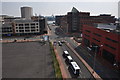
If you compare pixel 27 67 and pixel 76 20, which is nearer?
pixel 27 67

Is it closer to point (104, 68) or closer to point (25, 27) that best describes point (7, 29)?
point (25, 27)

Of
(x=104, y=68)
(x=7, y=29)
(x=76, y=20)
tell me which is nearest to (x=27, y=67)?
(x=104, y=68)

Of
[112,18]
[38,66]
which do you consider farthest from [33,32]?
[112,18]

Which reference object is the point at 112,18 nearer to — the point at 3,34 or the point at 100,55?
the point at 100,55

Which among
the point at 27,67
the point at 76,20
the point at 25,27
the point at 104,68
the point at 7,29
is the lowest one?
the point at 104,68

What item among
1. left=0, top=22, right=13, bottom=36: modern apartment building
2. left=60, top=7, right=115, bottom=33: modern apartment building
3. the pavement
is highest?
left=60, top=7, right=115, bottom=33: modern apartment building

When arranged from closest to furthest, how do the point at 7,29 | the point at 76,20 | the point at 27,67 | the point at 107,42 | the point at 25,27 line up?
the point at 27,67 < the point at 107,42 < the point at 7,29 < the point at 25,27 < the point at 76,20

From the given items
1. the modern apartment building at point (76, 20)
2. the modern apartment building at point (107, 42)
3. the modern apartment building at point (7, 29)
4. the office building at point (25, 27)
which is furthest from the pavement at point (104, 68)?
the modern apartment building at point (7, 29)

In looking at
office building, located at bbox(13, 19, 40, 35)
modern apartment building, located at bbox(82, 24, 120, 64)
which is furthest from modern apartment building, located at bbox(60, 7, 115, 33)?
modern apartment building, located at bbox(82, 24, 120, 64)

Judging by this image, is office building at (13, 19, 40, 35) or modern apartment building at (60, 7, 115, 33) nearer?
office building at (13, 19, 40, 35)

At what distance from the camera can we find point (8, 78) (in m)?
36.0

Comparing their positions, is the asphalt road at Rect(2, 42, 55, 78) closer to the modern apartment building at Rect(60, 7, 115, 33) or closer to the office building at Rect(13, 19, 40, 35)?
the office building at Rect(13, 19, 40, 35)

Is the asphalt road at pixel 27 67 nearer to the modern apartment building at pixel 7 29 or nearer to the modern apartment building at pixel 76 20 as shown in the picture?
the modern apartment building at pixel 7 29

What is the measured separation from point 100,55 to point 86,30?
813 inches
